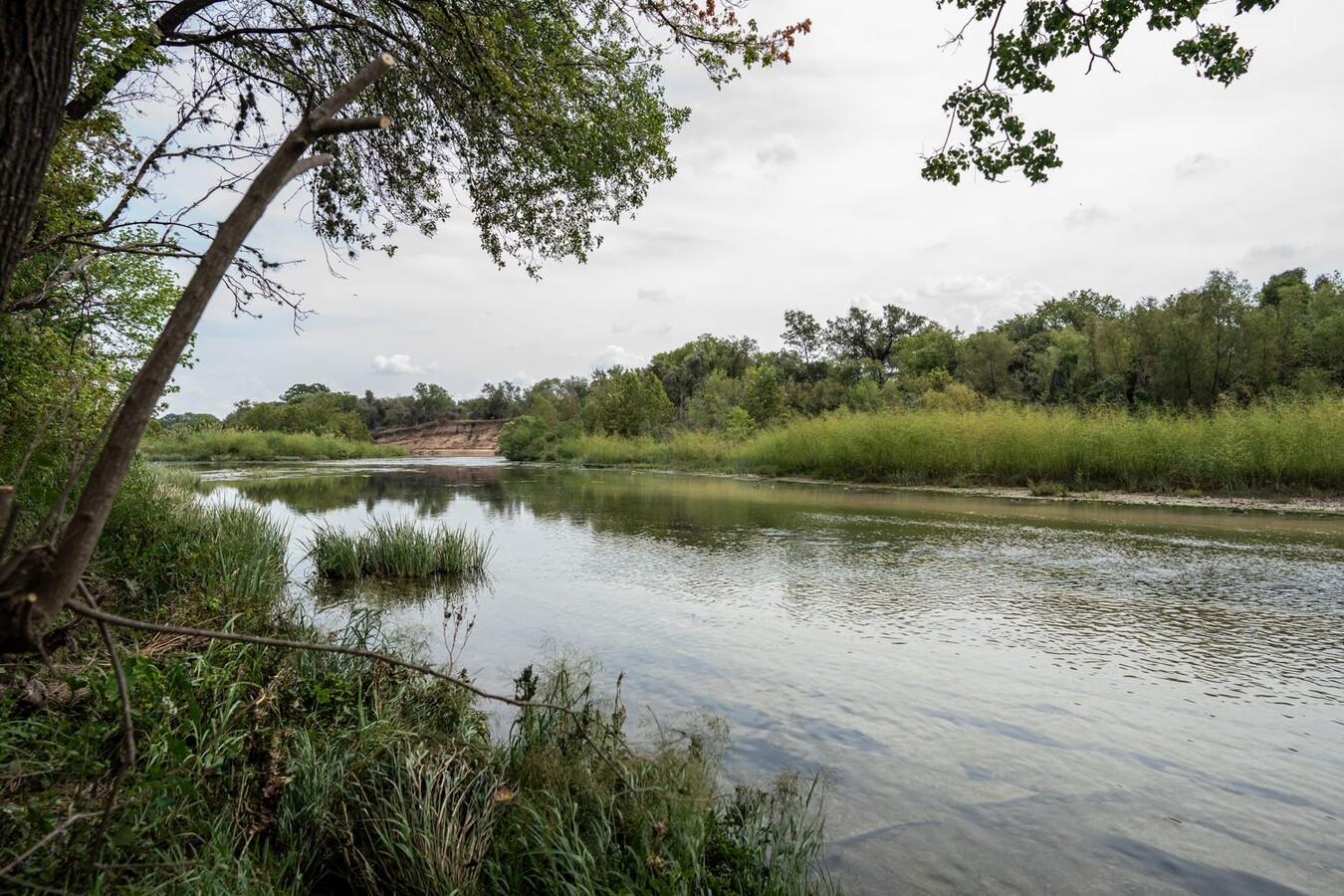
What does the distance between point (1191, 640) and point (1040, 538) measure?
257 inches

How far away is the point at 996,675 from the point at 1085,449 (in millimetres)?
18473

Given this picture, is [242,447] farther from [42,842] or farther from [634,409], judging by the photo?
[42,842]

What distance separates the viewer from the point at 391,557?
995cm

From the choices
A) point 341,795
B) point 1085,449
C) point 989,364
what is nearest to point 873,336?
point 989,364

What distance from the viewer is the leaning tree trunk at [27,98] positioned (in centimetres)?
151

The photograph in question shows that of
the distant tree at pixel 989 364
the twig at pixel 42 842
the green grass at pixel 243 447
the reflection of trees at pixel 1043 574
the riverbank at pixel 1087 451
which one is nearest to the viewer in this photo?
the twig at pixel 42 842

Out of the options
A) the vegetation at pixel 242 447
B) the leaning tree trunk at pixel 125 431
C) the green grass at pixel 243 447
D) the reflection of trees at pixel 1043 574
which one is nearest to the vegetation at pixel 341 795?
the leaning tree trunk at pixel 125 431

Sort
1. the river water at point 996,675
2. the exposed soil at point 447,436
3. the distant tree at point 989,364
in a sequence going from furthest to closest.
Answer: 1. the exposed soil at point 447,436
2. the distant tree at point 989,364
3. the river water at point 996,675

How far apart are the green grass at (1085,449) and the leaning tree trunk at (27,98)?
77.3 feet

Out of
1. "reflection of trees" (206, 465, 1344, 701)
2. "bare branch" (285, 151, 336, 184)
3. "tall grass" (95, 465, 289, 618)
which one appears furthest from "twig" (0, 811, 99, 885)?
"reflection of trees" (206, 465, 1344, 701)

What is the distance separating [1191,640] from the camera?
7055mm

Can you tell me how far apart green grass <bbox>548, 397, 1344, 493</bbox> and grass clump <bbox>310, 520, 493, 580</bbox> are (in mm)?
18326

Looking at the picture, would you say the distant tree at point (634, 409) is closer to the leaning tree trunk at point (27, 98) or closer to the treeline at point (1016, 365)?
the treeline at point (1016, 365)

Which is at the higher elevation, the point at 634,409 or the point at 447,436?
the point at 634,409
